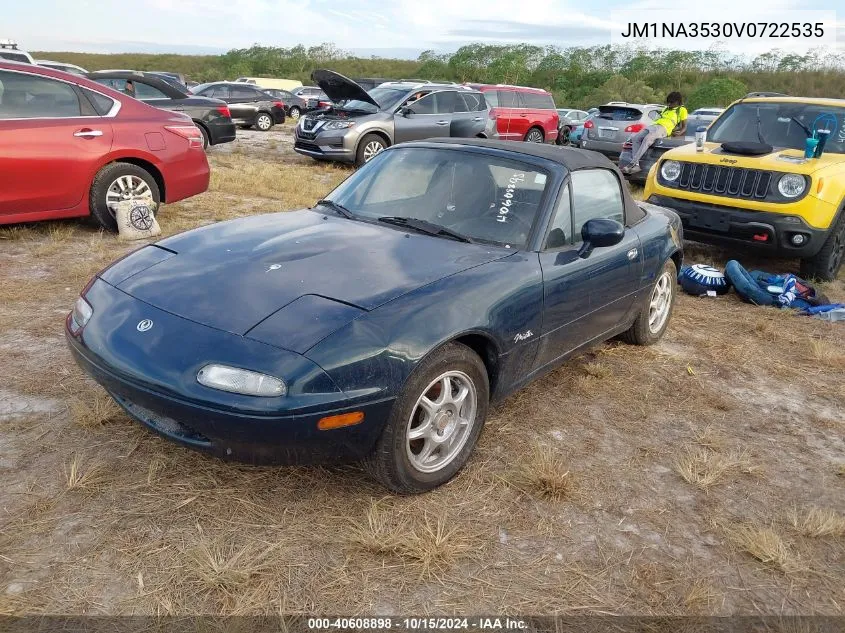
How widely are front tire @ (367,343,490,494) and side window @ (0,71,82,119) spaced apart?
5334 millimetres

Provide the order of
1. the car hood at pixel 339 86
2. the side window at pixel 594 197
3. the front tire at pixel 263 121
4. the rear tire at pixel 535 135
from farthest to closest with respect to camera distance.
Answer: the front tire at pixel 263 121
the rear tire at pixel 535 135
the car hood at pixel 339 86
the side window at pixel 594 197

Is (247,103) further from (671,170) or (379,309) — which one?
(379,309)

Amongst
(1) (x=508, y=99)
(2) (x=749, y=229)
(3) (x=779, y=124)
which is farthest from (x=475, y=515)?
(1) (x=508, y=99)

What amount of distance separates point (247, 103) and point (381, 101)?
28.5ft

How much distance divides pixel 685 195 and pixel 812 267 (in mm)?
1440

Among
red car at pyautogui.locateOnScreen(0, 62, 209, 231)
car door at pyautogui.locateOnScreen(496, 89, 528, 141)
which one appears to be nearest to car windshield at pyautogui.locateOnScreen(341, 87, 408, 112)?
car door at pyautogui.locateOnScreen(496, 89, 528, 141)

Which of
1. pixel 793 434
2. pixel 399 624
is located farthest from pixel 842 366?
pixel 399 624

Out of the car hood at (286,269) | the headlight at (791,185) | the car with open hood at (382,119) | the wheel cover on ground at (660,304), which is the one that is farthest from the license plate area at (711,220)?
the car with open hood at (382,119)

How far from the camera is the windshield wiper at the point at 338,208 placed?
3993 mm

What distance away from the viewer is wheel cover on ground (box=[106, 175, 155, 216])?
679 cm

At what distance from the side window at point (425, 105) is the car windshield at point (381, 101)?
0.32 m

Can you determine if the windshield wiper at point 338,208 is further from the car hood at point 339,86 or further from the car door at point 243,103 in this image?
the car door at point 243,103

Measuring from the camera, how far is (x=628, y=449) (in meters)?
3.63

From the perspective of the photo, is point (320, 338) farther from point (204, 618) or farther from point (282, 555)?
point (204, 618)
